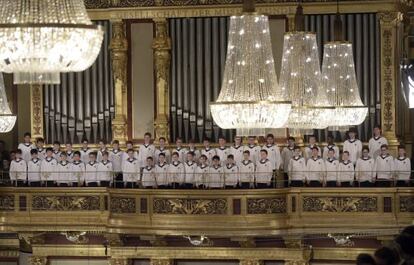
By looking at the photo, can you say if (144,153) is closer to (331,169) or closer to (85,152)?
(85,152)

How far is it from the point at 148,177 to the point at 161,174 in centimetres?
29

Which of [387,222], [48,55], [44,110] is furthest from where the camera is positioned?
[44,110]

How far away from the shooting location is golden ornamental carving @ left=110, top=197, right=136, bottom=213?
21.8 meters

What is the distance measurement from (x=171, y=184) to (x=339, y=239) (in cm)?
319

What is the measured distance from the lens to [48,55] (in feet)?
30.9

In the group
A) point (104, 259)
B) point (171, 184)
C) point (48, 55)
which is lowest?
point (104, 259)

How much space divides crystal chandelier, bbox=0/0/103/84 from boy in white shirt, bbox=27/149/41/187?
497 inches

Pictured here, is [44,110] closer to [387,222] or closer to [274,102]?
[387,222]

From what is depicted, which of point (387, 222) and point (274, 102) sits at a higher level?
point (274, 102)

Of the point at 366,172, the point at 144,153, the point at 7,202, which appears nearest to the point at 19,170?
the point at 7,202

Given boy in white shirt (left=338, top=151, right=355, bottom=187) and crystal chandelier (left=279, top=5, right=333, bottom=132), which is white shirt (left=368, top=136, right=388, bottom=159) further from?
crystal chandelier (left=279, top=5, right=333, bottom=132)

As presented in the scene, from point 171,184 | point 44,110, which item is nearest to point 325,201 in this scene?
point 171,184

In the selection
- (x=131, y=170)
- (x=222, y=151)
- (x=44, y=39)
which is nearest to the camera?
(x=44, y=39)

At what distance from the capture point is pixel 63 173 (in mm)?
22328
